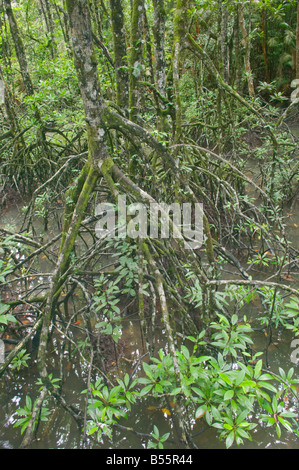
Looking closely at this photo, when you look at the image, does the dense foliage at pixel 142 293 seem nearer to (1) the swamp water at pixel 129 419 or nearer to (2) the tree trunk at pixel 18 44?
(1) the swamp water at pixel 129 419

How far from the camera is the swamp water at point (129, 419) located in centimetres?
208

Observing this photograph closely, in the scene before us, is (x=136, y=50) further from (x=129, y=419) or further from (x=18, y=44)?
(x=18, y=44)

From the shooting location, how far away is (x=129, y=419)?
2254 millimetres

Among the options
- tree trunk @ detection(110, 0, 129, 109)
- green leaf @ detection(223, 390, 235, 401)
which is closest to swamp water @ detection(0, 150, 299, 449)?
green leaf @ detection(223, 390, 235, 401)

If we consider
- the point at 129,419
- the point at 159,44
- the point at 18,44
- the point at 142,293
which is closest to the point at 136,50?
the point at 159,44

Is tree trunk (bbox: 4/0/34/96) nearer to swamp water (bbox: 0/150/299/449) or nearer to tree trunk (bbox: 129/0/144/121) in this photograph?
tree trunk (bbox: 129/0/144/121)

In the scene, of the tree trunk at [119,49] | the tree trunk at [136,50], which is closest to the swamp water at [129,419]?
the tree trunk at [136,50]

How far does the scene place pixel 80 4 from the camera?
6.01 feet

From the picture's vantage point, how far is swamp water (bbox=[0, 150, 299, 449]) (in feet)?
6.81

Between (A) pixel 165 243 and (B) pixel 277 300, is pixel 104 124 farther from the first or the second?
(B) pixel 277 300

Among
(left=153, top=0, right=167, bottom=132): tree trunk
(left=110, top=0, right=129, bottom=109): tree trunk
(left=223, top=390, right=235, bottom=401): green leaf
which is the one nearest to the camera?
(left=223, top=390, right=235, bottom=401): green leaf

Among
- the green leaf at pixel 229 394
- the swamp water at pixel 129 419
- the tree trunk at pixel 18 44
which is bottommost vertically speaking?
the swamp water at pixel 129 419

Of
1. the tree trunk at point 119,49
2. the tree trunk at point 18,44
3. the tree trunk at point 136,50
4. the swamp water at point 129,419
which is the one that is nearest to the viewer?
the swamp water at point 129,419
